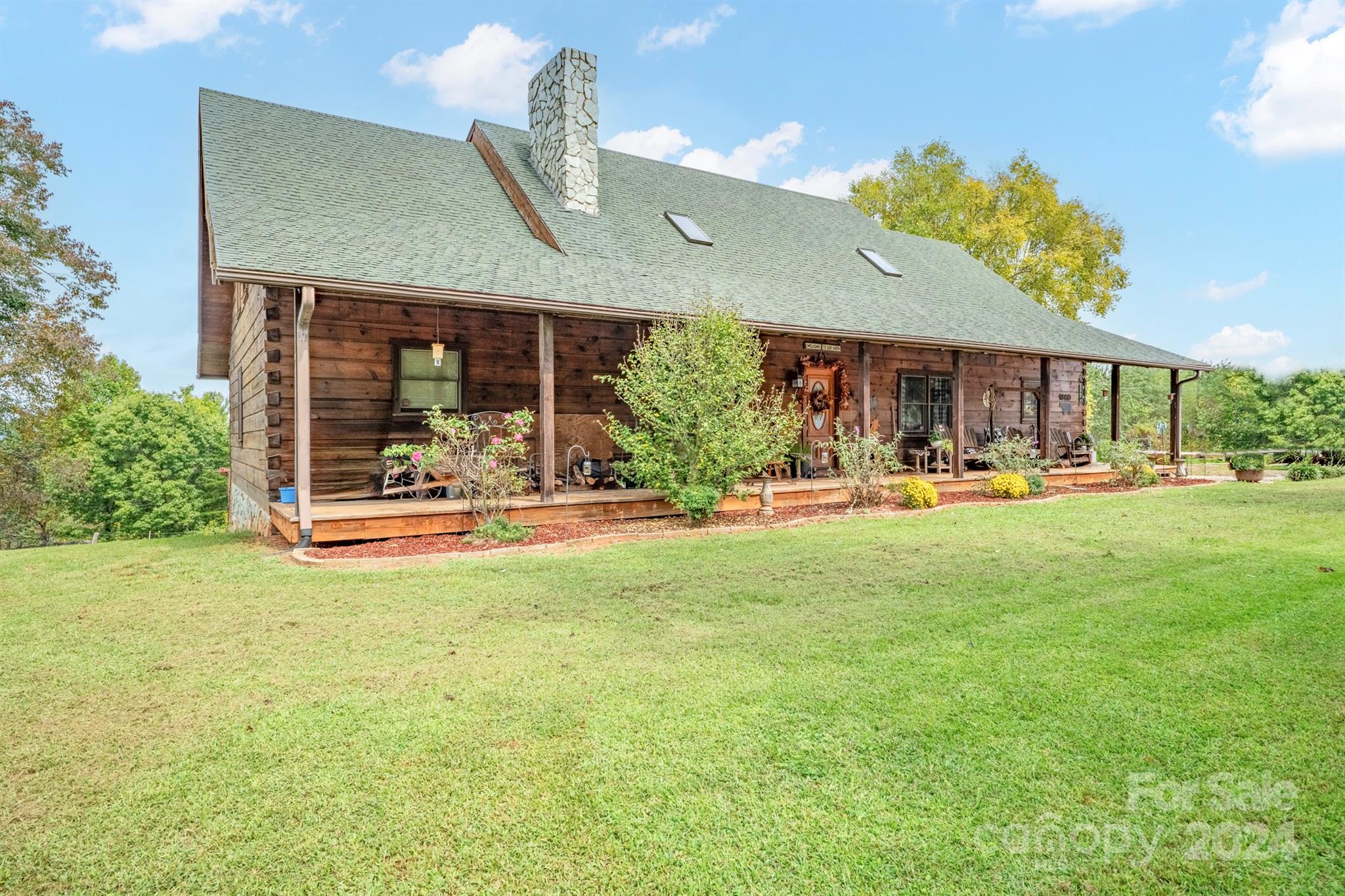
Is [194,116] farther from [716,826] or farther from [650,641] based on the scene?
[716,826]

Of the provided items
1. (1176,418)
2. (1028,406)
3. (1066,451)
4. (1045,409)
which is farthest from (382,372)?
(1176,418)

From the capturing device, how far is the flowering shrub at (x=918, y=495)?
1005 centimetres

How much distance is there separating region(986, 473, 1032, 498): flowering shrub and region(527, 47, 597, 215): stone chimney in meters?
8.04

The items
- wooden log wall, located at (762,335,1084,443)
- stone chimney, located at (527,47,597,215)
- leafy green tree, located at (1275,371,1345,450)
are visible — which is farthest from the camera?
leafy green tree, located at (1275,371,1345,450)

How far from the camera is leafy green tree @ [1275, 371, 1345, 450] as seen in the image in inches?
776

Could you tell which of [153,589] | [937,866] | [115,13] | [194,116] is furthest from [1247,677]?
[115,13]

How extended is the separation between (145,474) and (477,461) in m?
29.9

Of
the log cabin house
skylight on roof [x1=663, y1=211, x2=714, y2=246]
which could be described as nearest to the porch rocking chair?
the log cabin house

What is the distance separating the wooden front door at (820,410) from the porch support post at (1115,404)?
607 cm

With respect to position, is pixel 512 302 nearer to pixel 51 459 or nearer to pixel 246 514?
pixel 246 514

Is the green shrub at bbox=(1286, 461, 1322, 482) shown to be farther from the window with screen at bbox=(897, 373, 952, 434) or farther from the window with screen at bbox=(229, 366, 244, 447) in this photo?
the window with screen at bbox=(229, 366, 244, 447)

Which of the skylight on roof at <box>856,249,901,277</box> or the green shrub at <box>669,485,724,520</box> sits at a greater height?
the skylight on roof at <box>856,249,901,277</box>

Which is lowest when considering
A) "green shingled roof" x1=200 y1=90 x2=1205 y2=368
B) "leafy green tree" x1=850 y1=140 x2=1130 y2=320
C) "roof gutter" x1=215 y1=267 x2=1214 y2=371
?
"roof gutter" x1=215 y1=267 x2=1214 y2=371

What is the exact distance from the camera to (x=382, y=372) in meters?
9.38
